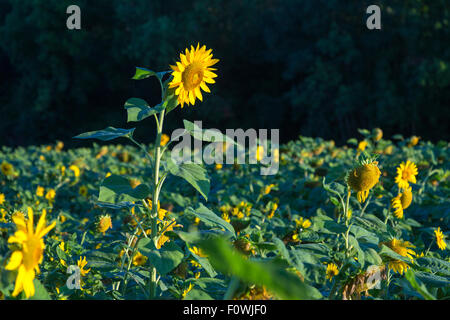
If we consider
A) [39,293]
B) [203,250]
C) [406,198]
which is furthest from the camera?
[406,198]

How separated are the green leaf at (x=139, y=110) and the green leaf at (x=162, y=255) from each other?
0.29 m

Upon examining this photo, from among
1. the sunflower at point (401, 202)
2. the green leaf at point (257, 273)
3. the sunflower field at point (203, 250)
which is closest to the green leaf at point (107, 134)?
the sunflower field at point (203, 250)

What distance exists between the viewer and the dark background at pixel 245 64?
13.6 metres

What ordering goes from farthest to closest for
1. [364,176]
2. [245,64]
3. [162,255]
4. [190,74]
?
[245,64], [364,176], [190,74], [162,255]

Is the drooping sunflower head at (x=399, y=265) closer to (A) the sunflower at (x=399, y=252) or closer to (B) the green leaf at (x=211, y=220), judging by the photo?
(A) the sunflower at (x=399, y=252)

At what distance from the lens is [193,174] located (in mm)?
1233

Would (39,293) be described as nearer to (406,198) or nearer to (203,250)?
(203,250)

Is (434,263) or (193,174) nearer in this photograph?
(193,174)

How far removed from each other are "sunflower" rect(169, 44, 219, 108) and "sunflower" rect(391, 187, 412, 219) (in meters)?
0.99

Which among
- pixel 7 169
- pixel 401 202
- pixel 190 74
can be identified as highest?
pixel 190 74

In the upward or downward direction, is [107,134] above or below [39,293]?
above

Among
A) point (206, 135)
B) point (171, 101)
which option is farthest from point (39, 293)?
point (171, 101)

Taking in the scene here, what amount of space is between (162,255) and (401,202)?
1.31 meters

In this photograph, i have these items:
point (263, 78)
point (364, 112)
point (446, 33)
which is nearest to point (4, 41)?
point (263, 78)
